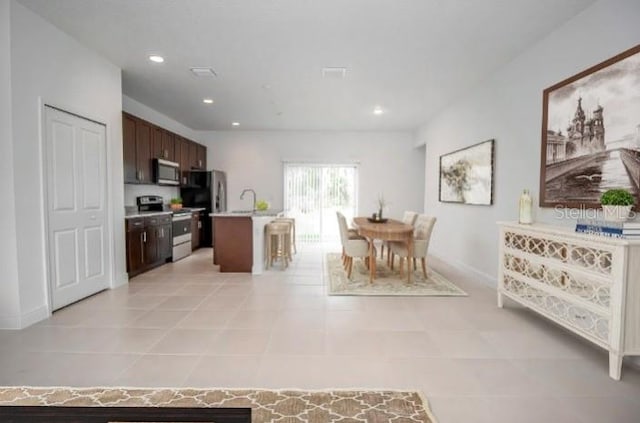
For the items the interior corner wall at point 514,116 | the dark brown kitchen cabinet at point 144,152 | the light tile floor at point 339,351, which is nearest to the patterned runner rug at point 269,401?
the light tile floor at point 339,351

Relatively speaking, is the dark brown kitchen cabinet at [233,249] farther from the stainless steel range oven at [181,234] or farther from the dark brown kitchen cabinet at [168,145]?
the dark brown kitchen cabinet at [168,145]

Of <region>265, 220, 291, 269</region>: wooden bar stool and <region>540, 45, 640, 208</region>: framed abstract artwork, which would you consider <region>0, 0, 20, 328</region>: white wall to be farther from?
<region>540, 45, 640, 208</region>: framed abstract artwork

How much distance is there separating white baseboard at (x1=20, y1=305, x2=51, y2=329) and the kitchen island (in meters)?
2.23

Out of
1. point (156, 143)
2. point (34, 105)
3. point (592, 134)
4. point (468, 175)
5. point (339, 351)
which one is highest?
point (156, 143)

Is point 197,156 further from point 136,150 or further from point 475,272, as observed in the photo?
point 475,272

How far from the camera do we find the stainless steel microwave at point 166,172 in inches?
215

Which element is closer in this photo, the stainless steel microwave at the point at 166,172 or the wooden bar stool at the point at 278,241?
the wooden bar stool at the point at 278,241

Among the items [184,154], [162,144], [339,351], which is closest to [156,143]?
[162,144]

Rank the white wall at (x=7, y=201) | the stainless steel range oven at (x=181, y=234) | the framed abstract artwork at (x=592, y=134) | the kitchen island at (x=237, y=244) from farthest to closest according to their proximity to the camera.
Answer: the stainless steel range oven at (x=181, y=234)
the kitchen island at (x=237, y=244)
the white wall at (x=7, y=201)
the framed abstract artwork at (x=592, y=134)

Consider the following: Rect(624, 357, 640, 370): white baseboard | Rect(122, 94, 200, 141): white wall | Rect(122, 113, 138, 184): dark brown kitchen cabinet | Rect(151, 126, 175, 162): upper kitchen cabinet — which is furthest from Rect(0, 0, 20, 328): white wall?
Rect(624, 357, 640, 370): white baseboard

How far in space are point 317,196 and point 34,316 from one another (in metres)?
5.81

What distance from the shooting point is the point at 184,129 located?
7410 mm

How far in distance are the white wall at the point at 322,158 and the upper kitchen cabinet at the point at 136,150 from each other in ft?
8.61

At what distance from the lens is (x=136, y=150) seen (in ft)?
16.3
